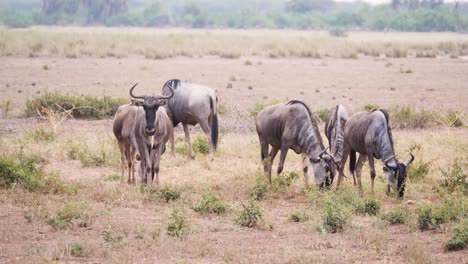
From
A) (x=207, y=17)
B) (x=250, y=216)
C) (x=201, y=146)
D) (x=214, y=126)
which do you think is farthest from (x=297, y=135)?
(x=207, y=17)

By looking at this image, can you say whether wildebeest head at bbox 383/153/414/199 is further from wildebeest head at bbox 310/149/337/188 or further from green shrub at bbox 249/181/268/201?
green shrub at bbox 249/181/268/201

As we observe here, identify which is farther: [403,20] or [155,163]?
[403,20]

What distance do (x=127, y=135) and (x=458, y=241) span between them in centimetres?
511

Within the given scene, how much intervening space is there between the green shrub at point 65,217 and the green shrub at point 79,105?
27.7 ft

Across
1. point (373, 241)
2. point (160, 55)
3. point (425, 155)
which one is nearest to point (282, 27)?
point (160, 55)

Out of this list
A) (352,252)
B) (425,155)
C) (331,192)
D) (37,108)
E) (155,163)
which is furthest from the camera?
(37,108)

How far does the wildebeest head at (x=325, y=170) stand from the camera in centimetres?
1112

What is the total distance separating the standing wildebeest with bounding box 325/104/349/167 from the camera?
38.9 ft

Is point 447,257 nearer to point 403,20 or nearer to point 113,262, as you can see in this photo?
point 113,262

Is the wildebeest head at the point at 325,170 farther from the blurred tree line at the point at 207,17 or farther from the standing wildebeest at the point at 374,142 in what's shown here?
the blurred tree line at the point at 207,17

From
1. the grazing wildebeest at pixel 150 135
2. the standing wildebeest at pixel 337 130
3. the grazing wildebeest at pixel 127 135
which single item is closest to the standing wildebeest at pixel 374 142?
the standing wildebeest at pixel 337 130

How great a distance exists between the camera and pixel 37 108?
17.9 meters

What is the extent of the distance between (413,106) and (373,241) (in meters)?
13.0

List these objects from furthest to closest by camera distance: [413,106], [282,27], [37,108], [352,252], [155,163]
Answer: [282,27]
[413,106]
[37,108]
[155,163]
[352,252]
